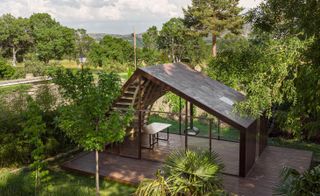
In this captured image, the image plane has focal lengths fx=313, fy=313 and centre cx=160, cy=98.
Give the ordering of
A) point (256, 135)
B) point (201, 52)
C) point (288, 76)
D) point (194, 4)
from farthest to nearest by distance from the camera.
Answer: point (201, 52) < point (194, 4) < point (256, 135) < point (288, 76)

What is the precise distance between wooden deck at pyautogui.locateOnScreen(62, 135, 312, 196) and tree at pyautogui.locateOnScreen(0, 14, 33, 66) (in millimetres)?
45926

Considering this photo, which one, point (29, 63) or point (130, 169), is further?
point (29, 63)

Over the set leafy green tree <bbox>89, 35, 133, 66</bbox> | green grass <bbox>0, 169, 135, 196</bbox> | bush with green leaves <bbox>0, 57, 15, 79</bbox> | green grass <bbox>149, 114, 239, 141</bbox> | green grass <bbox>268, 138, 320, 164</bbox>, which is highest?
leafy green tree <bbox>89, 35, 133, 66</bbox>

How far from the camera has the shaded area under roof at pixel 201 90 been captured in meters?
8.42

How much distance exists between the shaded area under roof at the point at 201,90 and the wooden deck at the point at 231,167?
58.3 inches

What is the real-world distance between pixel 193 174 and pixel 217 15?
27489mm

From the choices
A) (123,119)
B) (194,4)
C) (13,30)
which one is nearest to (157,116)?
(123,119)

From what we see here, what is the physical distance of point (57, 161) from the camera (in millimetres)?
10219

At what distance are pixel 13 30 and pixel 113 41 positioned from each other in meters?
16.7

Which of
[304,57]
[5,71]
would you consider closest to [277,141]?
[304,57]

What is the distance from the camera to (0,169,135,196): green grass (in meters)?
7.28

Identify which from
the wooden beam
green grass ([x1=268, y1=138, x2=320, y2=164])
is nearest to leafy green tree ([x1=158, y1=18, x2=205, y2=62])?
green grass ([x1=268, y1=138, x2=320, y2=164])

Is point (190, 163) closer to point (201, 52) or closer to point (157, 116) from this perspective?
Answer: point (157, 116)

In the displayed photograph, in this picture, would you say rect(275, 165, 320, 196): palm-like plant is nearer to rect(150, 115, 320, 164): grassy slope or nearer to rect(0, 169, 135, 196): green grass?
rect(0, 169, 135, 196): green grass
